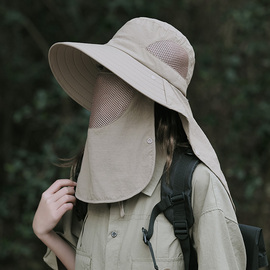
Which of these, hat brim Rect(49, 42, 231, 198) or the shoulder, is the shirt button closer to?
the shoulder

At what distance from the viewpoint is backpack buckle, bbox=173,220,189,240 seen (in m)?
1.68

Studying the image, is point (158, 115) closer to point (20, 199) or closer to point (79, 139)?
point (79, 139)

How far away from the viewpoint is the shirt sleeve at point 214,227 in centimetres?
163

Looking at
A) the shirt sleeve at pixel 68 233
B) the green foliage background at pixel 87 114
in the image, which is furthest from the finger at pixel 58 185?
the green foliage background at pixel 87 114

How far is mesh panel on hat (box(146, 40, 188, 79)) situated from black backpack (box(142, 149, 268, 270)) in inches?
13.2

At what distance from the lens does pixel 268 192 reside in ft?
16.6

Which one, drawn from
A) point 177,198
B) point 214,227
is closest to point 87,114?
point 177,198

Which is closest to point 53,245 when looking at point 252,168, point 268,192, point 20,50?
point 252,168

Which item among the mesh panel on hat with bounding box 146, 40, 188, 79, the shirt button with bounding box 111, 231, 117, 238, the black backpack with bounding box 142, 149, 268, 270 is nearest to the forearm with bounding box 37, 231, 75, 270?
the shirt button with bounding box 111, 231, 117, 238

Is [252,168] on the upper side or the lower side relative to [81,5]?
lower

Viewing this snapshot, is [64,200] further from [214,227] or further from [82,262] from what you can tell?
[214,227]

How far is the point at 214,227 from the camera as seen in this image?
64.4 inches

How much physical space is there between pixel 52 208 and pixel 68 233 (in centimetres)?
18

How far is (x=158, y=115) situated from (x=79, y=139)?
2304 mm
